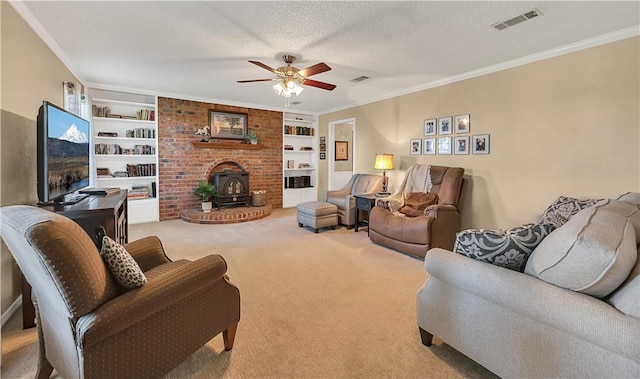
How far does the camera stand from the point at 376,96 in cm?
550

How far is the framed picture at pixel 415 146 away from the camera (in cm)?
482

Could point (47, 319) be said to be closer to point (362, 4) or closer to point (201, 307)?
point (201, 307)

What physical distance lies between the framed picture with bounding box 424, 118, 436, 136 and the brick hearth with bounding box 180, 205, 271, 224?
134 inches

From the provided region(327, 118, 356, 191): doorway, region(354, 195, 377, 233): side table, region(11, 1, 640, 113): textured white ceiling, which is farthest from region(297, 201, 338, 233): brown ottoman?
region(327, 118, 356, 191): doorway

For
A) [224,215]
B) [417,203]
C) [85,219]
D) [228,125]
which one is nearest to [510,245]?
[417,203]

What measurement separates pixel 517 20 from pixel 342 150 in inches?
199

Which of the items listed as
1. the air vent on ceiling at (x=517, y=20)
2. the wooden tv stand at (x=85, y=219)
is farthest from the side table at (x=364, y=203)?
the wooden tv stand at (x=85, y=219)

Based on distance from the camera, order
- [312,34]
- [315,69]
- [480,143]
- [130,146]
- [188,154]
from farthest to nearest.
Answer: [188,154], [130,146], [480,143], [315,69], [312,34]

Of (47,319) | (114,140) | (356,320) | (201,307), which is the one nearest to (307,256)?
(356,320)

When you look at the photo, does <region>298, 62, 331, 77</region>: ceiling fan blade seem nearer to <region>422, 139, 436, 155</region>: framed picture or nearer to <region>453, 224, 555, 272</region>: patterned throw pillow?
<region>453, 224, 555, 272</region>: patterned throw pillow

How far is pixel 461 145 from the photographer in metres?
4.24

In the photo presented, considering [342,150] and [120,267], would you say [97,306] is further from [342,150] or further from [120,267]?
[342,150]

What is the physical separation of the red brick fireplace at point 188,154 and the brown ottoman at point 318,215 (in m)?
2.11

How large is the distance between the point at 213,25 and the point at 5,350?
279cm
